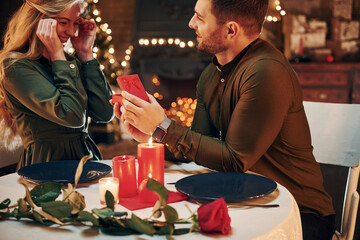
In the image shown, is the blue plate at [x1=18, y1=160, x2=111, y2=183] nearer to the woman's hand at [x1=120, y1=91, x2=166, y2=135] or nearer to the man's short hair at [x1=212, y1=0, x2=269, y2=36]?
the woman's hand at [x1=120, y1=91, x2=166, y2=135]

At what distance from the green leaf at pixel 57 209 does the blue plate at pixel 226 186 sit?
0.33 metres

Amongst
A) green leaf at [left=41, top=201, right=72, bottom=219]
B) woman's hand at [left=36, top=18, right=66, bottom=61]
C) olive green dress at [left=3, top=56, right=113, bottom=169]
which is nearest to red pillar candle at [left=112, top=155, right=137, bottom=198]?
green leaf at [left=41, top=201, right=72, bottom=219]

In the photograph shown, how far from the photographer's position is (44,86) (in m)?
1.76

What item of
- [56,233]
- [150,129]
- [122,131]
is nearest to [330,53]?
[122,131]

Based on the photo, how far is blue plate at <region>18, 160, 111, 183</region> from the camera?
4.47 feet

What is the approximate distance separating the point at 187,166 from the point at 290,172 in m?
0.36

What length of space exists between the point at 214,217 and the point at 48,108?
0.99 metres

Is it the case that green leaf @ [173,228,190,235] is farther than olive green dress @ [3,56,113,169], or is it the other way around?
olive green dress @ [3,56,113,169]

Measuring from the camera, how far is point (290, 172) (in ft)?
5.22

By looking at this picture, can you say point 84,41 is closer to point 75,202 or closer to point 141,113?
point 141,113

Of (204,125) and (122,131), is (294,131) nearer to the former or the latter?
(204,125)

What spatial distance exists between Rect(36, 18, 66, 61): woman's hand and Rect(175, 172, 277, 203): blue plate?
873 millimetres

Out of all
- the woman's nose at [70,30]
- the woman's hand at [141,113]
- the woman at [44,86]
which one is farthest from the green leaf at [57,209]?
the woman's nose at [70,30]

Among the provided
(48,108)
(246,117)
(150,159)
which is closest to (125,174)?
(150,159)
